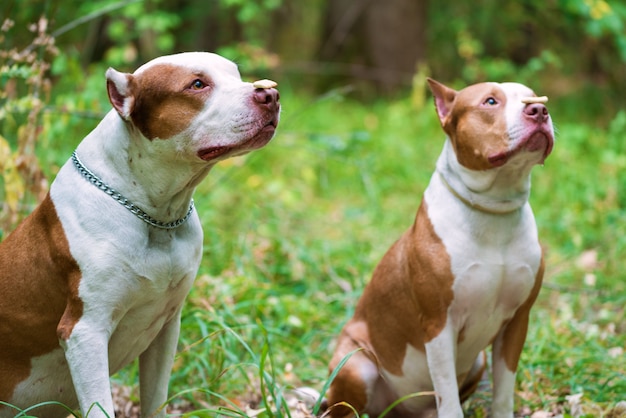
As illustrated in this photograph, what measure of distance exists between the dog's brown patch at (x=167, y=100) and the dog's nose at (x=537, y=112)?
117 centimetres

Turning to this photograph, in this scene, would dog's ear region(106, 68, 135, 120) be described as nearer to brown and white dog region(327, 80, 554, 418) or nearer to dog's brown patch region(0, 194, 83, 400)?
dog's brown patch region(0, 194, 83, 400)

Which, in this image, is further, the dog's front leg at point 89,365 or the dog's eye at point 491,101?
the dog's eye at point 491,101

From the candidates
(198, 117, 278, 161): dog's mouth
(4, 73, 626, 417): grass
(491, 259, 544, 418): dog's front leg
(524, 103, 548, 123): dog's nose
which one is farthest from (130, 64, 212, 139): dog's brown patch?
(491, 259, 544, 418): dog's front leg

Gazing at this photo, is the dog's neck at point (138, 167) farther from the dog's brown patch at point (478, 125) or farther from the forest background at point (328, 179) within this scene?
the dog's brown patch at point (478, 125)

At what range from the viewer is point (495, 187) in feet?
10.2

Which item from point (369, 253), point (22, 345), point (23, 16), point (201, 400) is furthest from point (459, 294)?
point (23, 16)

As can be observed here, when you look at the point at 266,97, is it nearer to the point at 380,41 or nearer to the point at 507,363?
the point at 507,363

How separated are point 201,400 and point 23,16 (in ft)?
9.92

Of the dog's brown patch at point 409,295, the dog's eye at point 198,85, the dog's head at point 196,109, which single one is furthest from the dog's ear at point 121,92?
the dog's brown patch at point 409,295

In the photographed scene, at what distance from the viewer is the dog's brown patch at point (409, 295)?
123 inches

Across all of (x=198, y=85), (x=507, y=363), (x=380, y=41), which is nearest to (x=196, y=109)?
(x=198, y=85)

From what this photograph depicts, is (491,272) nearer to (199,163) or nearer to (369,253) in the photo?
(199,163)

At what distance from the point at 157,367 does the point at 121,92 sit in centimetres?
109

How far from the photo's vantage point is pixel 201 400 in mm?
3746
